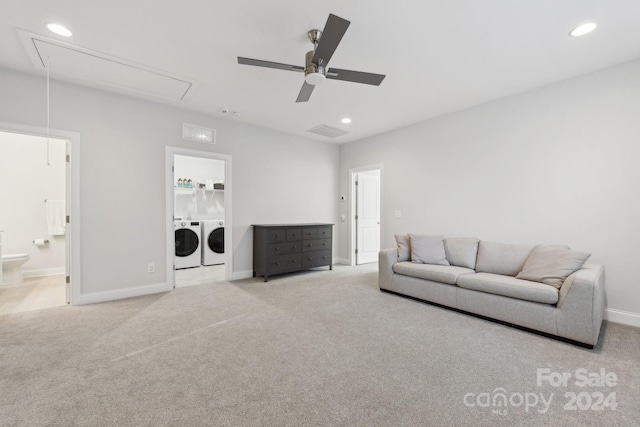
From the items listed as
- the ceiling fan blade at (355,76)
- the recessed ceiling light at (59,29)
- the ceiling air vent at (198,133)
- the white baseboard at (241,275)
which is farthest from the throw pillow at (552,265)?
the recessed ceiling light at (59,29)

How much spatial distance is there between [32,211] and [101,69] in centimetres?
354

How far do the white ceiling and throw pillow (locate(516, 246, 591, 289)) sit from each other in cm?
194

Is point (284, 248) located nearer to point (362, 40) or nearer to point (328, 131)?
point (328, 131)

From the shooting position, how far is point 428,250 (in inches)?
143

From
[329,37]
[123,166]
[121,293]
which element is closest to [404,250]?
[329,37]

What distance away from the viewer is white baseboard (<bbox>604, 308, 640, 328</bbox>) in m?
2.64

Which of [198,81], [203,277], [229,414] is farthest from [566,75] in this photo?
[203,277]

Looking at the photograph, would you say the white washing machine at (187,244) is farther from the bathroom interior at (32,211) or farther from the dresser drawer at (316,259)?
the dresser drawer at (316,259)

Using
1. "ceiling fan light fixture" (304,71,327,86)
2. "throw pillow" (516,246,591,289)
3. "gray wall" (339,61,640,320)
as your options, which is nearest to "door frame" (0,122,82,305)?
"ceiling fan light fixture" (304,71,327,86)

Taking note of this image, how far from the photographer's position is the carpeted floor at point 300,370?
148 cm

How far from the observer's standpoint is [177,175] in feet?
19.6

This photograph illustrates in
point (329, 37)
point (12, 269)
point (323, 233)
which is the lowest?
point (12, 269)

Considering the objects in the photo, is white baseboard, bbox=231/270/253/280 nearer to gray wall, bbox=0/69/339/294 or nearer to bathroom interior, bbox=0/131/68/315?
gray wall, bbox=0/69/339/294

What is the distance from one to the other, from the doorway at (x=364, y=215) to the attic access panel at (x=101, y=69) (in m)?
3.63
